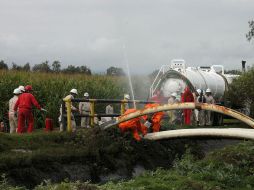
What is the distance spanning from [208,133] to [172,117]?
28.1 feet

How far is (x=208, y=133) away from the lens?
13.6 metres

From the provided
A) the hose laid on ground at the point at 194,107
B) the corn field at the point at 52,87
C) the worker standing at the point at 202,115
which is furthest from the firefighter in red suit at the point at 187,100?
the hose laid on ground at the point at 194,107

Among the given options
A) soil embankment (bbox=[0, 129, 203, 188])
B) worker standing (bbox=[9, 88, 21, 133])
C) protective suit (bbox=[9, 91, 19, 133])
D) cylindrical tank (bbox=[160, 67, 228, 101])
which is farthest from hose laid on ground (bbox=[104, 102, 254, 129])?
cylindrical tank (bbox=[160, 67, 228, 101])

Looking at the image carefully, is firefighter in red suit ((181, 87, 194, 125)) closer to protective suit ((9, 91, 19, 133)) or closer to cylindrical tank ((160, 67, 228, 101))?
cylindrical tank ((160, 67, 228, 101))

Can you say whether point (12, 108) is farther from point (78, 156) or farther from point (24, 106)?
point (78, 156)

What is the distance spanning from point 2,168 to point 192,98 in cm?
1442

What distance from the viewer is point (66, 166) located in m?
13.1

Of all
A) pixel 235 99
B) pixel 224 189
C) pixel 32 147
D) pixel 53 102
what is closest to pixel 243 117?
pixel 224 189

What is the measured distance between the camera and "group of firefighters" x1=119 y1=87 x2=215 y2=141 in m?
15.2

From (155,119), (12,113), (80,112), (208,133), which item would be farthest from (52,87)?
(208,133)

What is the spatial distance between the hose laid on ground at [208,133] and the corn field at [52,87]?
11199mm

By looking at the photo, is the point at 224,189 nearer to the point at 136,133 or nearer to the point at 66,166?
the point at 66,166

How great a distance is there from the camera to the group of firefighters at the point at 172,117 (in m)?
15.2

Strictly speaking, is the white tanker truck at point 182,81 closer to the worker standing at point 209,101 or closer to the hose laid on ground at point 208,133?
the worker standing at point 209,101
